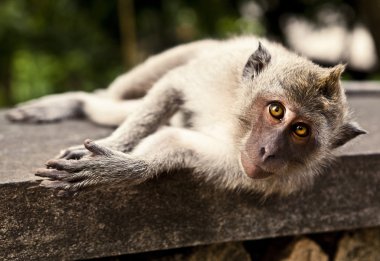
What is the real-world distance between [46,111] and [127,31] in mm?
3972

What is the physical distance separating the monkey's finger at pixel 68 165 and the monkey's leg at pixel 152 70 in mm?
1657

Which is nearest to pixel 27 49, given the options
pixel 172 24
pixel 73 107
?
pixel 172 24

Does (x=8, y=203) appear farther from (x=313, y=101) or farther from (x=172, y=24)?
(x=172, y=24)

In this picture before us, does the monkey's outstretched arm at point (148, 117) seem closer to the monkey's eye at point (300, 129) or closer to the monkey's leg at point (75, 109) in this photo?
the monkey's leg at point (75, 109)

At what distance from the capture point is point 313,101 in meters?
2.86

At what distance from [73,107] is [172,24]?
Result: 4697 millimetres

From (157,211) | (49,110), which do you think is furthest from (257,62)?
(49,110)

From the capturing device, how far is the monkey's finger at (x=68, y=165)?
277 cm

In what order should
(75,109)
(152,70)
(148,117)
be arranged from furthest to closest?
(75,109) → (152,70) → (148,117)

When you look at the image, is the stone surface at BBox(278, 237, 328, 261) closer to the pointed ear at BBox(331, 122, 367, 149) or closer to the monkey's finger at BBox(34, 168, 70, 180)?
the pointed ear at BBox(331, 122, 367, 149)

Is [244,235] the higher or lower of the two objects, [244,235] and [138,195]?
the lower

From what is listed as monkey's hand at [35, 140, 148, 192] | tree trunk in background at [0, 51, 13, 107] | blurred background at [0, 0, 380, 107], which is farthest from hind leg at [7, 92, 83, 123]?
tree trunk in background at [0, 51, 13, 107]

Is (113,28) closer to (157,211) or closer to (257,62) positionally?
(257,62)

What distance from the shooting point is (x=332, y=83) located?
290cm
